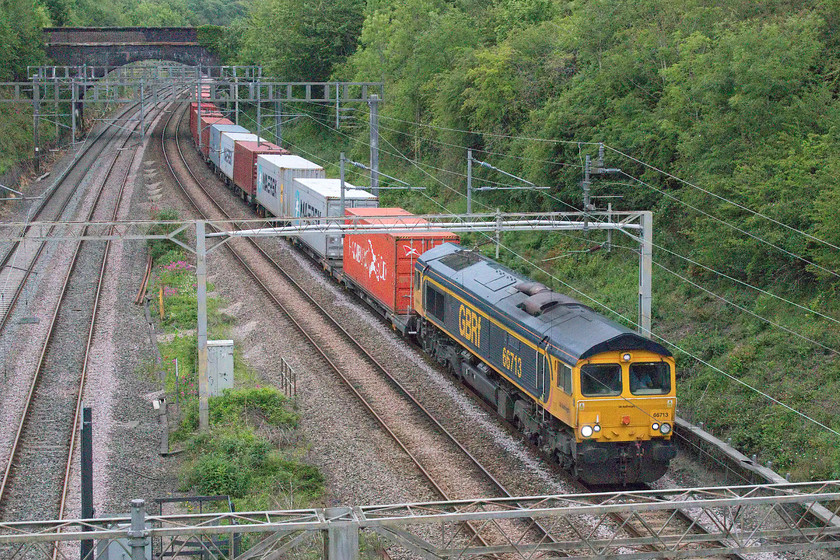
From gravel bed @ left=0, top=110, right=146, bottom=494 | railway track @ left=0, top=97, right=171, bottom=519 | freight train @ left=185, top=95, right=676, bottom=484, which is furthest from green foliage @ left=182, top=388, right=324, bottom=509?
freight train @ left=185, top=95, right=676, bottom=484

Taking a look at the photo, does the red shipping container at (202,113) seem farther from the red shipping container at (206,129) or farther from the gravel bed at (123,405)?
the gravel bed at (123,405)

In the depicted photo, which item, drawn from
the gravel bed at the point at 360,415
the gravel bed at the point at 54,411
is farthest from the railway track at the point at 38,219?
the gravel bed at the point at 360,415

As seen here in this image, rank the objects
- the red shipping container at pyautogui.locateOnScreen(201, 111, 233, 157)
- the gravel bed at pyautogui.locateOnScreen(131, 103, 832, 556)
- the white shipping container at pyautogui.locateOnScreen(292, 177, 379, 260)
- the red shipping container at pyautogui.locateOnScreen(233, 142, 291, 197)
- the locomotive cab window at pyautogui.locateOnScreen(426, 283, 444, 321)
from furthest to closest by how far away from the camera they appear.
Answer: the red shipping container at pyautogui.locateOnScreen(201, 111, 233, 157) → the red shipping container at pyautogui.locateOnScreen(233, 142, 291, 197) → the white shipping container at pyautogui.locateOnScreen(292, 177, 379, 260) → the locomotive cab window at pyautogui.locateOnScreen(426, 283, 444, 321) → the gravel bed at pyautogui.locateOnScreen(131, 103, 832, 556)

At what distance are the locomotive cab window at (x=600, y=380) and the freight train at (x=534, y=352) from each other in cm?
2

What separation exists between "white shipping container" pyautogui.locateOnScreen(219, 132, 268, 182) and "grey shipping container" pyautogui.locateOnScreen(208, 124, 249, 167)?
1.11 metres

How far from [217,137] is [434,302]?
123 feet

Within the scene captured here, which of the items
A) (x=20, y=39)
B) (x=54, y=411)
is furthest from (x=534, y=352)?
(x=20, y=39)

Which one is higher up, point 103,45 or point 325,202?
point 103,45

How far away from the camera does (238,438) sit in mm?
19781

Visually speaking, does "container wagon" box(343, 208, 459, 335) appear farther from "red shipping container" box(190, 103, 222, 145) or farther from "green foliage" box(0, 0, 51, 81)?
"green foliage" box(0, 0, 51, 81)

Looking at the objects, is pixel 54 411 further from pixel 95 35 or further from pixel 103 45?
pixel 95 35

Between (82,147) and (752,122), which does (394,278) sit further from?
(82,147)

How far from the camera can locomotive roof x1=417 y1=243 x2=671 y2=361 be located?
56.1 ft

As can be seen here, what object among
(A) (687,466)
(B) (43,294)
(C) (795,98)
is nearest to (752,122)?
(C) (795,98)
